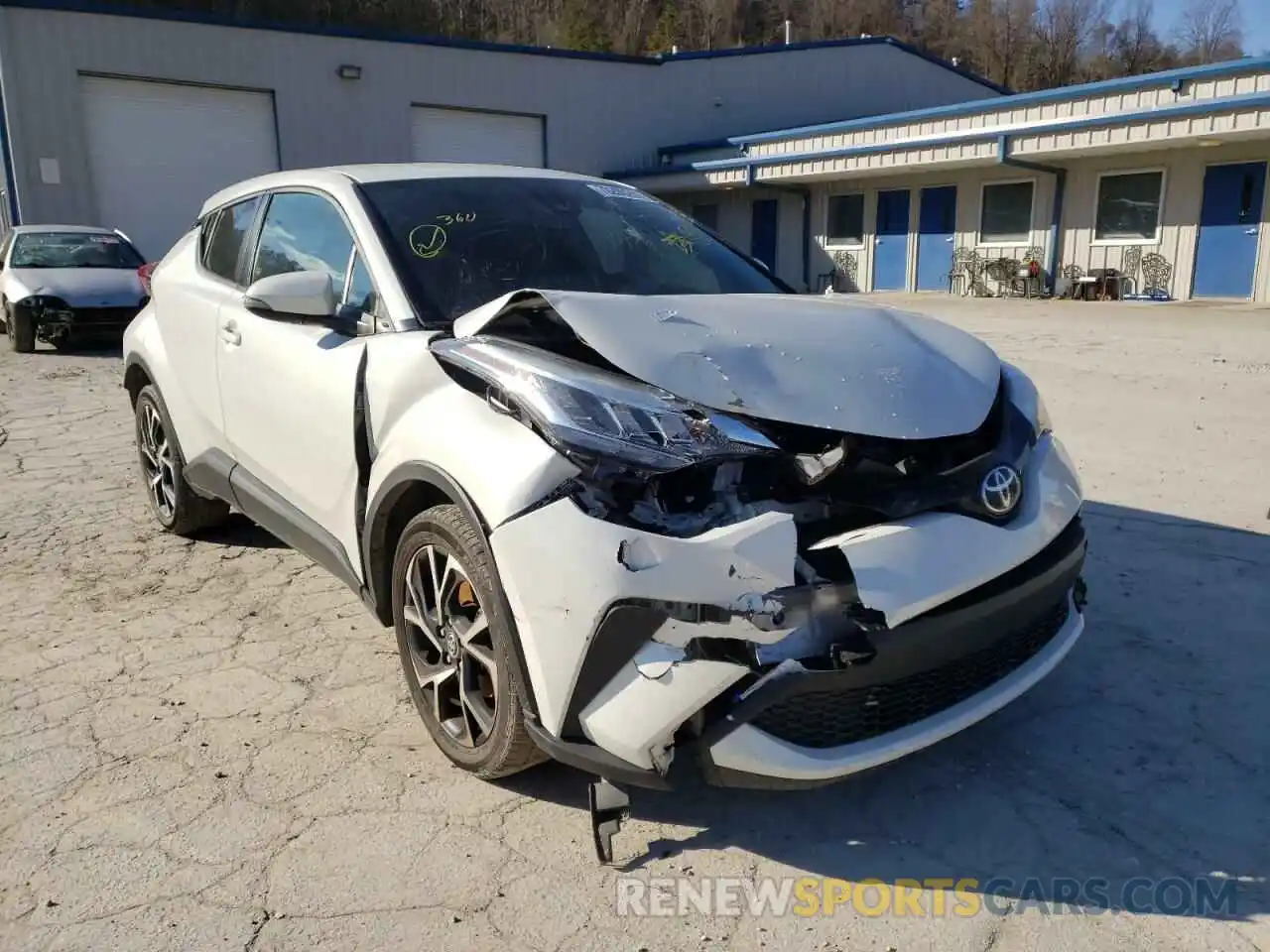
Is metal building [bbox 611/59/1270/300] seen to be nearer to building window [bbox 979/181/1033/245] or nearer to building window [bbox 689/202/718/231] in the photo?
building window [bbox 979/181/1033/245]

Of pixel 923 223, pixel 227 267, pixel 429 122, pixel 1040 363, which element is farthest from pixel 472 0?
pixel 227 267

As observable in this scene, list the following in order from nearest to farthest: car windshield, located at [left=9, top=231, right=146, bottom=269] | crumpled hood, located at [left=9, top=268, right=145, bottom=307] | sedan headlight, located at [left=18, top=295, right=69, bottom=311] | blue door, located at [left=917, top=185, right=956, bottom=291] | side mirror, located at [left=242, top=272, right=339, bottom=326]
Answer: side mirror, located at [left=242, top=272, right=339, bottom=326]
sedan headlight, located at [left=18, top=295, right=69, bottom=311]
crumpled hood, located at [left=9, top=268, right=145, bottom=307]
car windshield, located at [left=9, top=231, right=146, bottom=269]
blue door, located at [left=917, top=185, right=956, bottom=291]

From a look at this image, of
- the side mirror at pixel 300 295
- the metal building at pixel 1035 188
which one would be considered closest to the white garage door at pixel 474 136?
the metal building at pixel 1035 188

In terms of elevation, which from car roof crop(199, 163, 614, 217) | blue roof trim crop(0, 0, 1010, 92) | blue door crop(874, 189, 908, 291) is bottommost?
blue door crop(874, 189, 908, 291)

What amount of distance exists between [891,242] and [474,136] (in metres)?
10.7

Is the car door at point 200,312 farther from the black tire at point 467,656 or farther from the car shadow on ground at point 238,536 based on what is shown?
the black tire at point 467,656

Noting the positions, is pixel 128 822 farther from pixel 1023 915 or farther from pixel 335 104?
pixel 335 104

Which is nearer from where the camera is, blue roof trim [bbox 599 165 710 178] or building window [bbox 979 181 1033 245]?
building window [bbox 979 181 1033 245]

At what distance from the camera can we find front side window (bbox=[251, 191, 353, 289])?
3428mm

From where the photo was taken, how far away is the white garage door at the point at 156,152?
64.0ft

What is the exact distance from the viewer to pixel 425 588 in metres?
2.83

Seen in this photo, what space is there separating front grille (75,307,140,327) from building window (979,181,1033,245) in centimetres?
1733

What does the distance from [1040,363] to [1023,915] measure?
889cm

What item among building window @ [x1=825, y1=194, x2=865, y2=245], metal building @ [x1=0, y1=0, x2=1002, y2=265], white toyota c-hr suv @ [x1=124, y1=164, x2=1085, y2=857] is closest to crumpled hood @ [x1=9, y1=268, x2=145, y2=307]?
metal building @ [x1=0, y1=0, x2=1002, y2=265]
